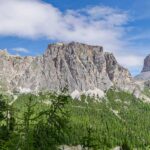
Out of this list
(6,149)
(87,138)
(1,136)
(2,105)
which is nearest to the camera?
(6,149)

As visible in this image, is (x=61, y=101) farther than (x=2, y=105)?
No

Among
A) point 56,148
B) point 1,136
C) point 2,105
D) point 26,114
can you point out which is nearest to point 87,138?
point 56,148

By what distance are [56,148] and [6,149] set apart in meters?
4.40

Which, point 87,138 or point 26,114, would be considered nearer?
point 26,114

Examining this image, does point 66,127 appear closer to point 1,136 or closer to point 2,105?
point 1,136

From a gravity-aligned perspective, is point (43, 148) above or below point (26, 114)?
below

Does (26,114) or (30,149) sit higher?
(26,114)

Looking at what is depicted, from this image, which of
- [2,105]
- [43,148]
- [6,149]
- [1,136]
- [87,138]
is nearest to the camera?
[6,149]

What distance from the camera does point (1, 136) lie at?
4988 centimetres

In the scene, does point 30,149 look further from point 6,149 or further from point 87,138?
point 87,138

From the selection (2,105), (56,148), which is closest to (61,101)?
(56,148)

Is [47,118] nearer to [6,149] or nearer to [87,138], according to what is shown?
[6,149]

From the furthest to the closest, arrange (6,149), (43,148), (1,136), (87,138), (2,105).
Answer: (2,105), (1,136), (87,138), (43,148), (6,149)

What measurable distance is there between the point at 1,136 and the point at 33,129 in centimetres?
2215
